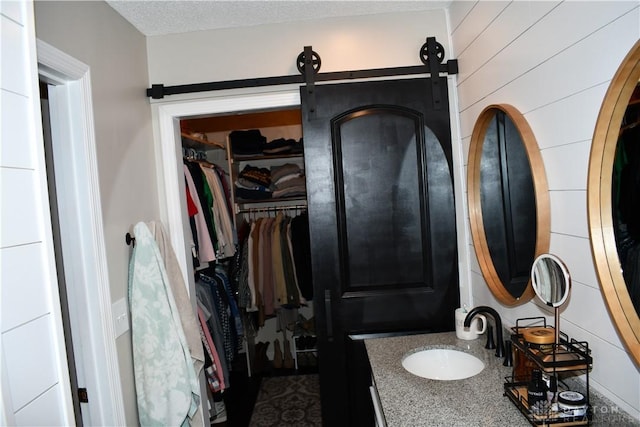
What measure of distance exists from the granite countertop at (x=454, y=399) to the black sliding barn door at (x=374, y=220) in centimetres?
36

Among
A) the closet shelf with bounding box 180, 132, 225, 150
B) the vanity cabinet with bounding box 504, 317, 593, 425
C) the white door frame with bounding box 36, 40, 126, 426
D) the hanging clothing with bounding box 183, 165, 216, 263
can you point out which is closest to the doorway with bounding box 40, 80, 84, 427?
the white door frame with bounding box 36, 40, 126, 426

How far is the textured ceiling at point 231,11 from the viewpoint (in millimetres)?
1738

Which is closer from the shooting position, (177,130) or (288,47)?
(288,47)

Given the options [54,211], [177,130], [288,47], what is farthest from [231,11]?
[54,211]

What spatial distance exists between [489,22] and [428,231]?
0.93 m

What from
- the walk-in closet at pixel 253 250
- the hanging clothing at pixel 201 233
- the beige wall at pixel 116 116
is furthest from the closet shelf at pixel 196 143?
the beige wall at pixel 116 116

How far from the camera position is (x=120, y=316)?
1.61 metres

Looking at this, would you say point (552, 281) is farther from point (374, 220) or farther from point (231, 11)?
point (231, 11)

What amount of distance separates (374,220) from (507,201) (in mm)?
648

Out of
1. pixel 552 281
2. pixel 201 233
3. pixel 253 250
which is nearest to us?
pixel 552 281

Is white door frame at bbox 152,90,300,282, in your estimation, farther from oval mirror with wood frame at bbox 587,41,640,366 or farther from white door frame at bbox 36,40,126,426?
oval mirror with wood frame at bbox 587,41,640,366

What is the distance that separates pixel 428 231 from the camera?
6.44 ft

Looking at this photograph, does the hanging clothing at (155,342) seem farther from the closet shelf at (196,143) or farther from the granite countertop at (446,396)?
the closet shelf at (196,143)

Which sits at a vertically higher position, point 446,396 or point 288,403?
point 446,396
